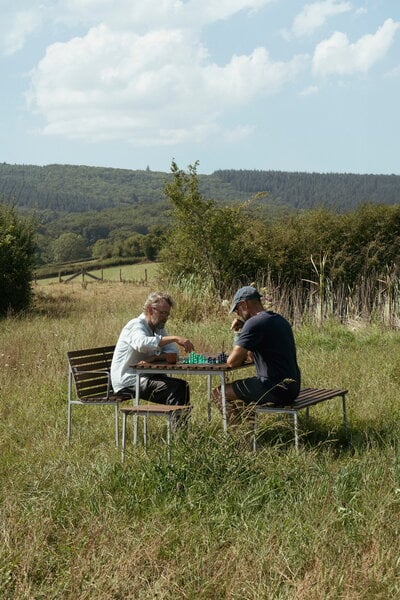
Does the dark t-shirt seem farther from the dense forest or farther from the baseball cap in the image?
the dense forest

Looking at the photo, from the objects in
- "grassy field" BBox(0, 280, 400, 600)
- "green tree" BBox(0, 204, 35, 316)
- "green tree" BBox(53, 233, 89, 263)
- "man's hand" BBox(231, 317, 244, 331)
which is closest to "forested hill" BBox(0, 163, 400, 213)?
"green tree" BBox(53, 233, 89, 263)

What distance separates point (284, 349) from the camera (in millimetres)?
6578

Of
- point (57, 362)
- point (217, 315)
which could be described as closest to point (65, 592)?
point (57, 362)

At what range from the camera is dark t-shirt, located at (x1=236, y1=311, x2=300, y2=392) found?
21.2ft

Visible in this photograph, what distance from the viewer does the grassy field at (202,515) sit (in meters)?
3.98

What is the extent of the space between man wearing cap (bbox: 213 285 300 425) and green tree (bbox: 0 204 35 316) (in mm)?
15812

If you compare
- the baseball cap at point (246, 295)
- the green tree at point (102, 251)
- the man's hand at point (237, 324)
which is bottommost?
the green tree at point (102, 251)

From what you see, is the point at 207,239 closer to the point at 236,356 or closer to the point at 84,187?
the point at 236,356

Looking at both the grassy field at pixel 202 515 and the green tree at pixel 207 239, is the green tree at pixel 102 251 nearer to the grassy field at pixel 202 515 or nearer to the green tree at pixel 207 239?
the green tree at pixel 207 239

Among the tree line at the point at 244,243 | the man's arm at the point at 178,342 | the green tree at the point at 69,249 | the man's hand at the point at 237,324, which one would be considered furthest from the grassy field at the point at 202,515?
the green tree at the point at 69,249

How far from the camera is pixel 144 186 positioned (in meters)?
179

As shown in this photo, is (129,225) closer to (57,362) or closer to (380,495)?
(57,362)

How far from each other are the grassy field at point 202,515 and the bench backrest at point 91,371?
1.20ft

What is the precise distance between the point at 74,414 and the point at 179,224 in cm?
1326
